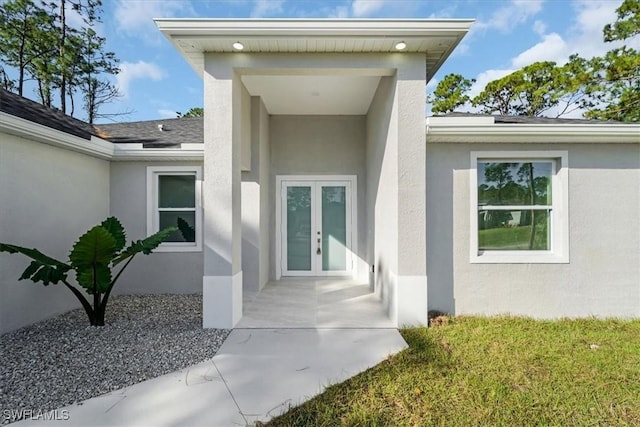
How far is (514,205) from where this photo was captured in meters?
5.30

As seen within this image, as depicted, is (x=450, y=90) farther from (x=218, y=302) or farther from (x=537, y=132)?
(x=218, y=302)

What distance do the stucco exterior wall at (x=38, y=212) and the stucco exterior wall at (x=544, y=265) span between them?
649cm

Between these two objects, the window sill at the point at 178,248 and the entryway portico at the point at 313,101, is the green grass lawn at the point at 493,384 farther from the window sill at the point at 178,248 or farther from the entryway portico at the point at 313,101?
the window sill at the point at 178,248

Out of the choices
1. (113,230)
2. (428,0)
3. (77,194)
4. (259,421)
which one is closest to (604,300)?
(259,421)

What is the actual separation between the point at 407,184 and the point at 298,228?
4.11 meters

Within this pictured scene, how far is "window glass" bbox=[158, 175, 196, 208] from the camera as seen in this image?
271 inches

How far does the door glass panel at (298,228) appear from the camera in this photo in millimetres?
8164

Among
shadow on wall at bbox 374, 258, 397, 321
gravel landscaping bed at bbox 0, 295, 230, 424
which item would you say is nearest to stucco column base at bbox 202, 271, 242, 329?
gravel landscaping bed at bbox 0, 295, 230, 424

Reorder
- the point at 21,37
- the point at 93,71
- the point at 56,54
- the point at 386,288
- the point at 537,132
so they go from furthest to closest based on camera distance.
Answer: the point at 93,71, the point at 56,54, the point at 21,37, the point at 386,288, the point at 537,132

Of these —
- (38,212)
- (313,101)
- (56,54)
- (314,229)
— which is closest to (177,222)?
(38,212)

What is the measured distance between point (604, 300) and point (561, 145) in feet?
8.96

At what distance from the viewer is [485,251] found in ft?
17.1

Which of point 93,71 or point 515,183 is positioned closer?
point 515,183

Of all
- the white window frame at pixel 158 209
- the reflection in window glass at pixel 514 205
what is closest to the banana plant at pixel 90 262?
the white window frame at pixel 158 209
